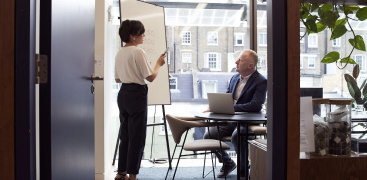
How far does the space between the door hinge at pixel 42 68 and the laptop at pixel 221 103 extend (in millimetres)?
2073

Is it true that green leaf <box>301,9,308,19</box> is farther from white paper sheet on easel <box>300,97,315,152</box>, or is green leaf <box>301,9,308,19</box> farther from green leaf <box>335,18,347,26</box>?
white paper sheet on easel <box>300,97,315,152</box>

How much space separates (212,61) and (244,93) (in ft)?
3.56

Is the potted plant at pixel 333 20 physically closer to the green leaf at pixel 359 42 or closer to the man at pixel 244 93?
the green leaf at pixel 359 42

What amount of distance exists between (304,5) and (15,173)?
1.28 metres

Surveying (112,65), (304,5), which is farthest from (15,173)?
(112,65)

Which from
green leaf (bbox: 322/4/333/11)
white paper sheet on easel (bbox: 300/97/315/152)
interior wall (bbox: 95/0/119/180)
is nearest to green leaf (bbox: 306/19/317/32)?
green leaf (bbox: 322/4/333/11)

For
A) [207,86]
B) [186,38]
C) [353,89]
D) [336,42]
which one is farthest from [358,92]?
[186,38]

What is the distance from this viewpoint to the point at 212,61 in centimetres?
481

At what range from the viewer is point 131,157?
11.3ft

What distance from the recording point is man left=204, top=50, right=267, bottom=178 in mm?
3688

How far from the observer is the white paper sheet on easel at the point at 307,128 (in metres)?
1.37

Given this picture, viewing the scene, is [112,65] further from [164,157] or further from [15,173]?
[15,173]

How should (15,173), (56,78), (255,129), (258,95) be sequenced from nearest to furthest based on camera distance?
(15,173), (56,78), (255,129), (258,95)

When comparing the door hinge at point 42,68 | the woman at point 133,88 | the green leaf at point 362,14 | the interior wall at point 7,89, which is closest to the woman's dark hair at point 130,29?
the woman at point 133,88
